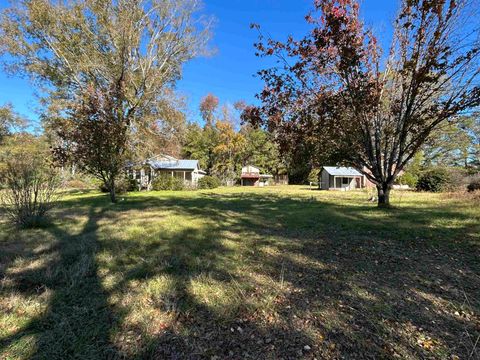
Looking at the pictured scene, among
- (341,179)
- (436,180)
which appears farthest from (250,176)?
(436,180)

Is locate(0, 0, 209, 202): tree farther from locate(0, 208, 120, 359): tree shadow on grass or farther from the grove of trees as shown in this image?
the grove of trees

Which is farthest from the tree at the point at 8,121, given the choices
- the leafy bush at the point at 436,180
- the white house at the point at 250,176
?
the leafy bush at the point at 436,180

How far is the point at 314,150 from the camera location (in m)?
10.1

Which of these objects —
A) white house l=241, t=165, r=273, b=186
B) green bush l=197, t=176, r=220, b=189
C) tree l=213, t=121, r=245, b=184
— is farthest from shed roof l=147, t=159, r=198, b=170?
white house l=241, t=165, r=273, b=186

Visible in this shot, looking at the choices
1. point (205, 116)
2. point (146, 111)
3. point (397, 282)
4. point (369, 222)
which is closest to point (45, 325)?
point (397, 282)

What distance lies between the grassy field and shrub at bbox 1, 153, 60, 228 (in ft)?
3.38

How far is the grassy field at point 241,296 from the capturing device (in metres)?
2.08

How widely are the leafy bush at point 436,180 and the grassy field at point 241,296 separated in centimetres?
1832

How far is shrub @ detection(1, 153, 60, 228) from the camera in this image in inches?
241

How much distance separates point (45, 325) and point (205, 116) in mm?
46560

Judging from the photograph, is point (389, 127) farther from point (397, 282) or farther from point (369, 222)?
point (397, 282)

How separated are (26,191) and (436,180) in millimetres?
24721

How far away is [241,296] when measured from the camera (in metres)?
2.86

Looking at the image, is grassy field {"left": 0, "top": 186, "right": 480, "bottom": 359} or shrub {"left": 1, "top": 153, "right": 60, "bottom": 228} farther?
shrub {"left": 1, "top": 153, "right": 60, "bottom": 228}
